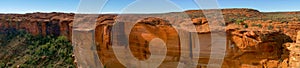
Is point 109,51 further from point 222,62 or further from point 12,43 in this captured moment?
point 12,43

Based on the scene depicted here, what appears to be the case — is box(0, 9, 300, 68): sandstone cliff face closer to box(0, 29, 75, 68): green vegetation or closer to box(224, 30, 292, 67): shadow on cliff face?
box(224, 30, 292, 67): shadow on cliff face

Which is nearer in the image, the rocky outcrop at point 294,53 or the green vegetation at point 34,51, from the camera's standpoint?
the rocky outcrop at point 294,53

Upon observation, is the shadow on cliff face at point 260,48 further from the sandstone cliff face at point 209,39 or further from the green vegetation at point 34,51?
the green vegetation at point 34,51

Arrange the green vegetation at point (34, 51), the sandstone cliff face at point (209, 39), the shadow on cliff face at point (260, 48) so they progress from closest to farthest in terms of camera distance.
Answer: the shadow on cliff face at point (260, 48) → the sandstone cliff face at point (209, 39) → the green vegetation at point (34, 51)

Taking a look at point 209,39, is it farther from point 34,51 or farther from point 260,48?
point 34,51

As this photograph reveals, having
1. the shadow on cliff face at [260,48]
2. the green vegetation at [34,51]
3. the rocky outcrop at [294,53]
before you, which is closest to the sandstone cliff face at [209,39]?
the shadow on cliff face at [260,48]

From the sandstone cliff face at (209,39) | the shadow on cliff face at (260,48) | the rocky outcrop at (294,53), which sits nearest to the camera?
the rocky outcrop at (294,53)

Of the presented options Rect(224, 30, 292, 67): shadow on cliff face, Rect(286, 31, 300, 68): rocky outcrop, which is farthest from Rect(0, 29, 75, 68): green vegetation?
Rect(286, 31, 300, 68): rocky outcrop

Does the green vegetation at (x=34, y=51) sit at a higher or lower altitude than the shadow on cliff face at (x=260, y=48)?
lower

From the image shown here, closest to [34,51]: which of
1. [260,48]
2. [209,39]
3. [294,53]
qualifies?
[209,39]

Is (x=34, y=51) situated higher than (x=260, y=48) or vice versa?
(x=260, y=48)
